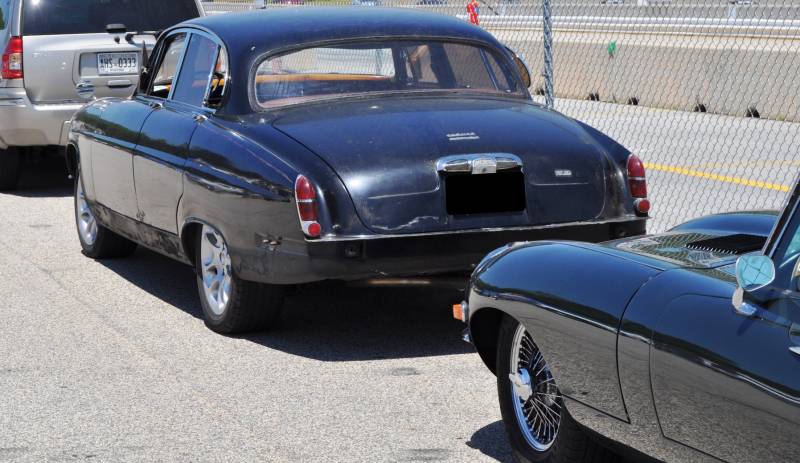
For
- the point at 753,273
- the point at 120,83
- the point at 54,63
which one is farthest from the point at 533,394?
the point at 54,63

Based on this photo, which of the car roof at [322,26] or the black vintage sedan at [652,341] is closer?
the black vintage sedan at [652,341]

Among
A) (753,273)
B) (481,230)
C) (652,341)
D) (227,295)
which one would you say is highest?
(753,273)

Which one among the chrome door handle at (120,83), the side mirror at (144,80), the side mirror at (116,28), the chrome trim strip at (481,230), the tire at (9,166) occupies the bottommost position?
the tire at (9,166)

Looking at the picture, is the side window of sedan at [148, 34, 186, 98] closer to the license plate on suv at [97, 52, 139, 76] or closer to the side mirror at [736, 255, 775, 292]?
the license plate on suv at [97, 52, 139, 76]

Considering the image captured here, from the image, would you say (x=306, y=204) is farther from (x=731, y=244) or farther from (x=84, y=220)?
(x=84, y=220)

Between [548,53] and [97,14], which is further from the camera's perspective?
[97,14]

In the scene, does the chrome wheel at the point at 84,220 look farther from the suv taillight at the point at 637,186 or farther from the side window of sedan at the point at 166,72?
the suv taillight at the point at 637,186

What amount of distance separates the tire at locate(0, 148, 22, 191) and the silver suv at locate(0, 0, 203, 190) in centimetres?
9

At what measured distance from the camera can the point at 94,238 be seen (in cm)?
888

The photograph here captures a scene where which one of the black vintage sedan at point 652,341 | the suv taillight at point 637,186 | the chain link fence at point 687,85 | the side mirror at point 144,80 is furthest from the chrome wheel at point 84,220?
the black vintage sedan at point 652,341

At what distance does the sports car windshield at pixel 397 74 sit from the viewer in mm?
7059

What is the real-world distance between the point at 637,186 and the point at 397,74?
5.04ft

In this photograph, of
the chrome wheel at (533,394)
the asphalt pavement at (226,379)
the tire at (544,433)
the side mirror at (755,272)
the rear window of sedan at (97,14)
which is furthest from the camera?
the rear window of sedan at (97,14)

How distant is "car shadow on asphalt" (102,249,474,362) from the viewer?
6.52m
